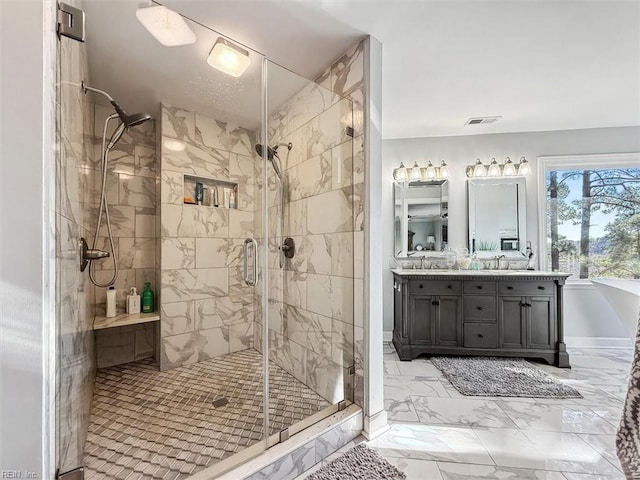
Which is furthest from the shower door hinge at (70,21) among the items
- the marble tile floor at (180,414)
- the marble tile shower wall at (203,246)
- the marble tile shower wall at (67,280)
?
the marble tile floor at (180,414)

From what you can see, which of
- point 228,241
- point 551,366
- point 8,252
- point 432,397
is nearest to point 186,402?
point 228,241

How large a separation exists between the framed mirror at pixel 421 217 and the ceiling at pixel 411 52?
3.03 feet

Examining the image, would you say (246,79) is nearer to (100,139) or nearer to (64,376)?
(100,139)

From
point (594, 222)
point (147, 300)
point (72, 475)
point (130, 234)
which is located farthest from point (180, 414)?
point (594, 222)

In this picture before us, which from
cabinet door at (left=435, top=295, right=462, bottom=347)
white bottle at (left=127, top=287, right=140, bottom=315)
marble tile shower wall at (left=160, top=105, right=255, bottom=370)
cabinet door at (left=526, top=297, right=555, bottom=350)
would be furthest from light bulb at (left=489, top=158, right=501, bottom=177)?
white bottle at (left=127, top=287, right=140, bottom=315)

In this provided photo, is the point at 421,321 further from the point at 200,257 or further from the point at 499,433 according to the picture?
the point at 200,257

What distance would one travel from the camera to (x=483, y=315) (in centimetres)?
262

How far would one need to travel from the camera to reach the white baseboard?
2.95 meters

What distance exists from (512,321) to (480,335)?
0.34 meters

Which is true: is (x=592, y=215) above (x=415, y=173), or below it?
below

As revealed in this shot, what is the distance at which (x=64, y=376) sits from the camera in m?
0.97

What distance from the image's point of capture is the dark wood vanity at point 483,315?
2547 mm

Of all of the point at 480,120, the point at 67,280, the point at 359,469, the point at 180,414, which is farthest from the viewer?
the point at 480,120

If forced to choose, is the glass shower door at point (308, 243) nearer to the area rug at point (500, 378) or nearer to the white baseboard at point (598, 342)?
the area rug at point (500, 378)
